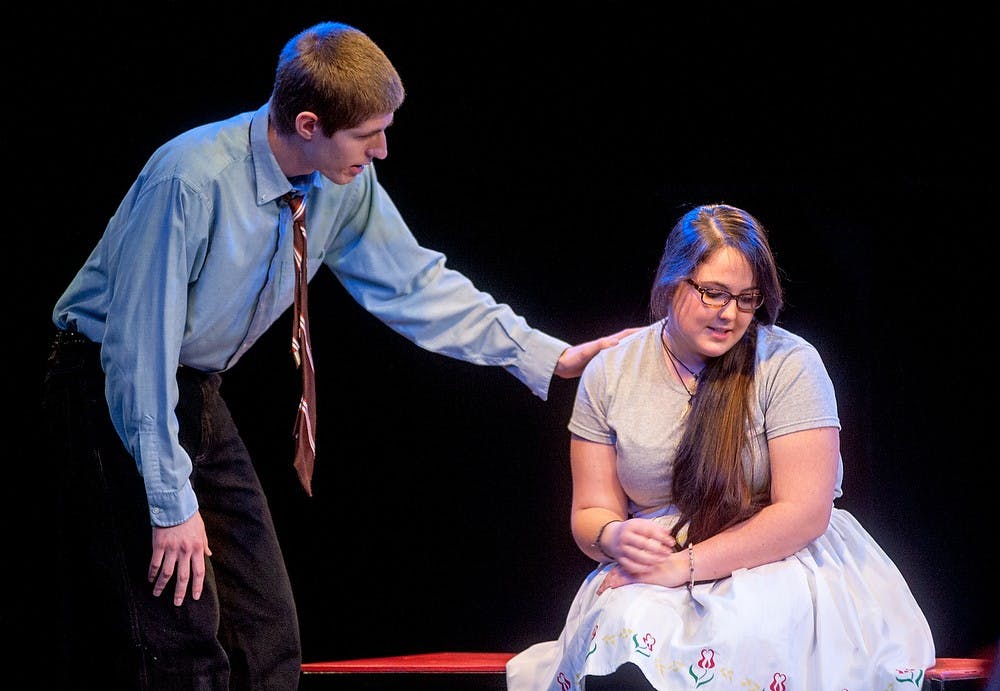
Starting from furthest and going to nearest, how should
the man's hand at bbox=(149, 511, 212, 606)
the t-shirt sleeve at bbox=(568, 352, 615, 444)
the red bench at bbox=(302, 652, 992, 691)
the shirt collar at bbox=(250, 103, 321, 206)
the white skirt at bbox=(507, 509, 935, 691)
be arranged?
the red bench at bbox=(302, 652, 992, 691)
the t-shirt sleeve at bbox=(568, 352, 615, 444)
the shirt collar at bbox=(250, 103, 321, 206)
the man's hand at bbox=(149, 511, 212, 606)
the white skirt at bbox=(507, 509, 935, 691)

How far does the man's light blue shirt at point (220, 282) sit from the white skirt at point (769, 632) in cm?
72

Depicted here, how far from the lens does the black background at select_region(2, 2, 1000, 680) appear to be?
9.18 ft

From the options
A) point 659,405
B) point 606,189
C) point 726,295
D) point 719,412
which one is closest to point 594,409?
point 659,405

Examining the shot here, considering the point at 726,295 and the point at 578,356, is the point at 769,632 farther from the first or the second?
the point at 578,356

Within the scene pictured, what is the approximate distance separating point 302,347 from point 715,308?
915 mm

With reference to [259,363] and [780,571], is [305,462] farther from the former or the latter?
[780,571]

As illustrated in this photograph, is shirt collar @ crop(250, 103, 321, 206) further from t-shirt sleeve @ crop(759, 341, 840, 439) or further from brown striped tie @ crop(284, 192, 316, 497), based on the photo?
t-shirt sleeve @ crop(759, 341, 840, 439)

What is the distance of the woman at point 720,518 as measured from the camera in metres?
2.05

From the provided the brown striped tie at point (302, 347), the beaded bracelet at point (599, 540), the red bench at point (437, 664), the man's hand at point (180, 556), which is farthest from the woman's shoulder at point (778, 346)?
the man's hand at point (180, 556)

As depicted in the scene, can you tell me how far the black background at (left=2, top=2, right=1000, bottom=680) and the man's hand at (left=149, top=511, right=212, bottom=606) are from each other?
37.4 inches

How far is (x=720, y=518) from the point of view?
7.25 feet

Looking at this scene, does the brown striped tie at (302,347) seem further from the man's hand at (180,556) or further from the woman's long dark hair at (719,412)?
the woman's long dark hair at (719,412)

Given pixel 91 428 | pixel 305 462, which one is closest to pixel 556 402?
pixel 305 462

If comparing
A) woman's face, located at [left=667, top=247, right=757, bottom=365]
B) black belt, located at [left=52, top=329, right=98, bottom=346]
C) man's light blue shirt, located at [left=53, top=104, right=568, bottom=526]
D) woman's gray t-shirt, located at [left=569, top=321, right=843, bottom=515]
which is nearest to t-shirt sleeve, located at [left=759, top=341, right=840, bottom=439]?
woman's gray t-shirt, located at [left=569, top=321, right=843, bottom=515]
